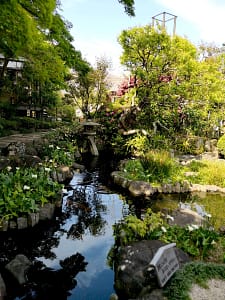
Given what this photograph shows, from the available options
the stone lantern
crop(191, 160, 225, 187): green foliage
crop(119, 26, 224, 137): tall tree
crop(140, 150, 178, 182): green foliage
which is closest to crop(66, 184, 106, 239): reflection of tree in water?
crop(140, 150, 178, 182): green foliage

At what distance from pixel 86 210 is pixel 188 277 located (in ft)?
12.4

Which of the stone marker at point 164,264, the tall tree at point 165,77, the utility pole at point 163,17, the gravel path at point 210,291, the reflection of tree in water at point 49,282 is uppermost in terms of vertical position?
the utility pole at point 163,17

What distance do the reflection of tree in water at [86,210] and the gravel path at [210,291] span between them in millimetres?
2714

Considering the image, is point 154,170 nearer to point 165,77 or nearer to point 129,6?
point 129,6

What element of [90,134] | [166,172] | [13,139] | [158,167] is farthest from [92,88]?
[166,172]

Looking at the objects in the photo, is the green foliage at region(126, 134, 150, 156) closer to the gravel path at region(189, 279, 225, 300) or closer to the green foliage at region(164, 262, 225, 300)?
the green foliage at region(164, 262, 225, 300)

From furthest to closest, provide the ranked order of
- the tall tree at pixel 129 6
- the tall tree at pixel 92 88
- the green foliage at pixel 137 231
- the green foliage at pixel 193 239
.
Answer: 1. the tall tree at pixel 92 88
2. the tall tree at pixel 129 6
3. the green foliage at pixel 137 231
4. the green foliage at pixel 193 239

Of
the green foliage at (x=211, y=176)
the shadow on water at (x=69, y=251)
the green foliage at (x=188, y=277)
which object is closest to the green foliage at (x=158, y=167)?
the green foliage at (x=211, y=176)

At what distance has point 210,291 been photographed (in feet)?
10.2

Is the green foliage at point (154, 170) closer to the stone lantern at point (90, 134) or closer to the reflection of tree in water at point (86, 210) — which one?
the reflection of tree in water at point (86, 210)

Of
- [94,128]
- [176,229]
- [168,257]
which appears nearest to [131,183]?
[176,229]

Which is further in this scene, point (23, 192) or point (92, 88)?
point (92, 88)

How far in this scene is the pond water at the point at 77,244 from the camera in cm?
378

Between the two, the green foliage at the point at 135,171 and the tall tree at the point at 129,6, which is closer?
the tall tree at the point at 129,6
